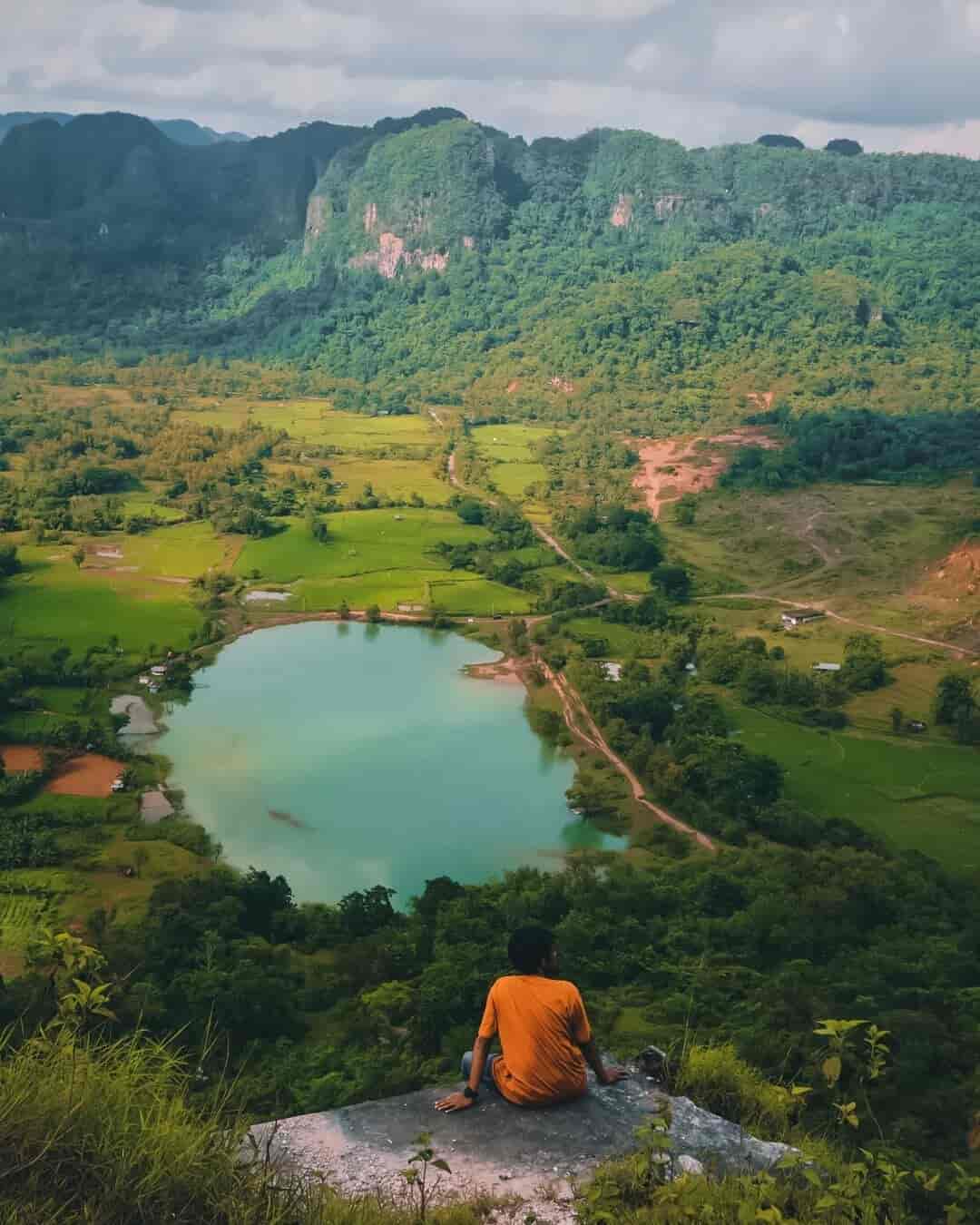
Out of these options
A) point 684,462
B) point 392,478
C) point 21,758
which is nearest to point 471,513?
point 392,478

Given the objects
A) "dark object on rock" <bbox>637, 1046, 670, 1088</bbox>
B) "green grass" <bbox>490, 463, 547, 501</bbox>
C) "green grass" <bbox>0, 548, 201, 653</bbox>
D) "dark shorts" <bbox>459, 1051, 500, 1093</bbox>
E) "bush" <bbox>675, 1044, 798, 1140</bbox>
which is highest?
"dark shorts" <bbox>459, 1051, 500, 1093</bbox>

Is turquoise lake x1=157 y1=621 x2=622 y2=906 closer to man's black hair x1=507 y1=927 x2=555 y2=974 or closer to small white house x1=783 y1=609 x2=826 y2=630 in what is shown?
small white house x1=783 y1=609 x2=826 y2=630

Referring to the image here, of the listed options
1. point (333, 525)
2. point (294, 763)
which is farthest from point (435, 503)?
point (294, 763)

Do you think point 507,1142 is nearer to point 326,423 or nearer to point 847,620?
point 847,620

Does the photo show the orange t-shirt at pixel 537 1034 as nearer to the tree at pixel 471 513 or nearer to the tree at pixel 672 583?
the tree at pixel 672 583

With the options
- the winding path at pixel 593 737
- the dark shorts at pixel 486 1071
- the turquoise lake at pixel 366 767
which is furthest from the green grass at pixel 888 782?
the dark shorts at pixel 486 1071

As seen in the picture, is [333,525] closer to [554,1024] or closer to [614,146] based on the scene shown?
[554,1024]

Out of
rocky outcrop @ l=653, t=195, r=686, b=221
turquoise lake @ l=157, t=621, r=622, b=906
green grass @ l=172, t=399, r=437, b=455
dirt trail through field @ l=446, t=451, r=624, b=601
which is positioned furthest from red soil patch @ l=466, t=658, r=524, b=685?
rocky outcrop @ l=653, t=195, r=686, b=221
